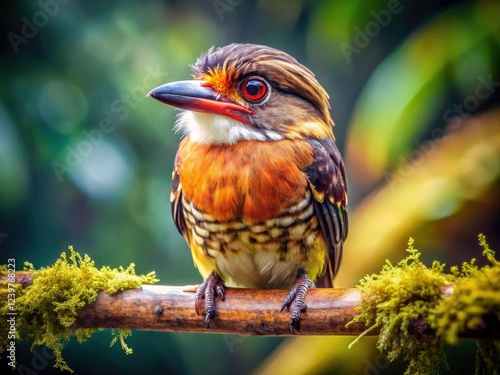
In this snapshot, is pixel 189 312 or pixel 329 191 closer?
pixel 189 312

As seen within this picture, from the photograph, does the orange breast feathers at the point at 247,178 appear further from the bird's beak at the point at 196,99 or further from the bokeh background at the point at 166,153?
the bokeh background at the point at 166,153

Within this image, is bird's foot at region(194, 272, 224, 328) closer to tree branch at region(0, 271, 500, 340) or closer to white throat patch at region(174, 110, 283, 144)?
tree branch at region(0, 271, 500, 340)

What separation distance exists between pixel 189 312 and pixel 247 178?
57 cm

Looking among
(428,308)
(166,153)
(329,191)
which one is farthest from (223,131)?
(166,153)

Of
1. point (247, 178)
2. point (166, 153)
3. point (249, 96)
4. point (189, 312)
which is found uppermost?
point (166, 153)

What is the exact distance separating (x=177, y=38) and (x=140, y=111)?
0.56 metres

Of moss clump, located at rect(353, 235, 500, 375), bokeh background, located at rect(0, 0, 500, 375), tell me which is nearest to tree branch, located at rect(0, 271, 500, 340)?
moss clump, located at rect(353, 235, 500, 375)

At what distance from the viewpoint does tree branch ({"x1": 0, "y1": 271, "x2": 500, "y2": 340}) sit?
6.85 ft

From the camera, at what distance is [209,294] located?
2.23 m

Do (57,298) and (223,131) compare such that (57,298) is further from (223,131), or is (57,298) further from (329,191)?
(329,191)

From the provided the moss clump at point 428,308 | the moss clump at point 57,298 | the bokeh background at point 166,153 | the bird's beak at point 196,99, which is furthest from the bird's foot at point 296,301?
the bokeh background at point 166,153

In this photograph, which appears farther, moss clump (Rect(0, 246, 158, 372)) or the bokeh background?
the bokeh background

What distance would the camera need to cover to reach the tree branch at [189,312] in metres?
2.09

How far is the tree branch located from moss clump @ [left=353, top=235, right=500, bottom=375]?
0.24m
